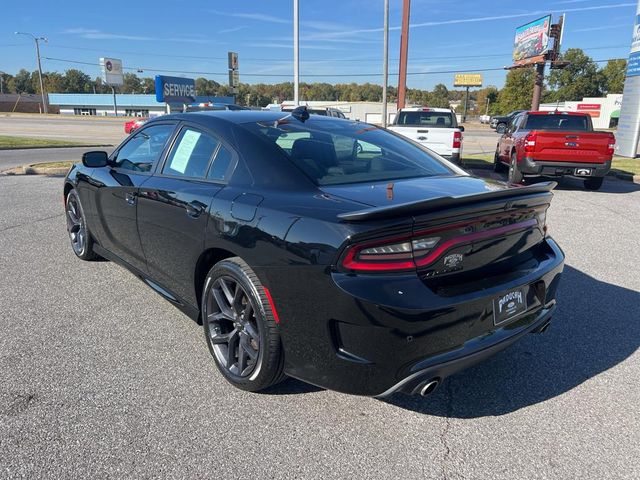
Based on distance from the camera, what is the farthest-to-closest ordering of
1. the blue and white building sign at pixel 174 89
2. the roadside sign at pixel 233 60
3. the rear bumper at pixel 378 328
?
1. the roadside sign at pixel 233 60
2. the blue and white building sign at pixel 174 89
3. the rear bumper at pixel 378 328

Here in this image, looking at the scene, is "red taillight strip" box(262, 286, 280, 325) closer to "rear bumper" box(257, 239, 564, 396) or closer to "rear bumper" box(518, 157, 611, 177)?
"rear bumper" box(257, 239, 564, 396)

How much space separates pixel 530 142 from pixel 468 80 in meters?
103

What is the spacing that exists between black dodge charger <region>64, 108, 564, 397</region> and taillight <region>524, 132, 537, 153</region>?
24.5 feet

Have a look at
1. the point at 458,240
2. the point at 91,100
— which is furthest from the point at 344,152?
the point at 91,100

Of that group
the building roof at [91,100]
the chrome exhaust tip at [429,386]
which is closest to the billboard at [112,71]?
the building roof at [91,100]

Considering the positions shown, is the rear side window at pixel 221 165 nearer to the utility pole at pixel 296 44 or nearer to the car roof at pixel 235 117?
the car roof at pixel 235 117

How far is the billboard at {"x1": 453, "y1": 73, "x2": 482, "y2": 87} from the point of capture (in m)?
103

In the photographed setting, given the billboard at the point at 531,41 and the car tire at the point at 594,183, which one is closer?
the car tire at the point at 594,183

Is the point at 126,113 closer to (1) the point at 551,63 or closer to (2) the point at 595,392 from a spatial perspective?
(1) the point at 551,63

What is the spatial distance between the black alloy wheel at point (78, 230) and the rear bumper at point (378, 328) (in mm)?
3244

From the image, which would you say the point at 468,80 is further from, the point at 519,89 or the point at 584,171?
the point at 584,171

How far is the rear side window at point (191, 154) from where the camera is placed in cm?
329

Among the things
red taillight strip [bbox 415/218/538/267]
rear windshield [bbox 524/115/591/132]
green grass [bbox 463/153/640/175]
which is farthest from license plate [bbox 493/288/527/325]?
green grass [bbox 463/153/640/175]

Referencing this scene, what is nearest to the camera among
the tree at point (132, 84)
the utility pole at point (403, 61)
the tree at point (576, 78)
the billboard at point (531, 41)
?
the utility pole at point (403, 61)
